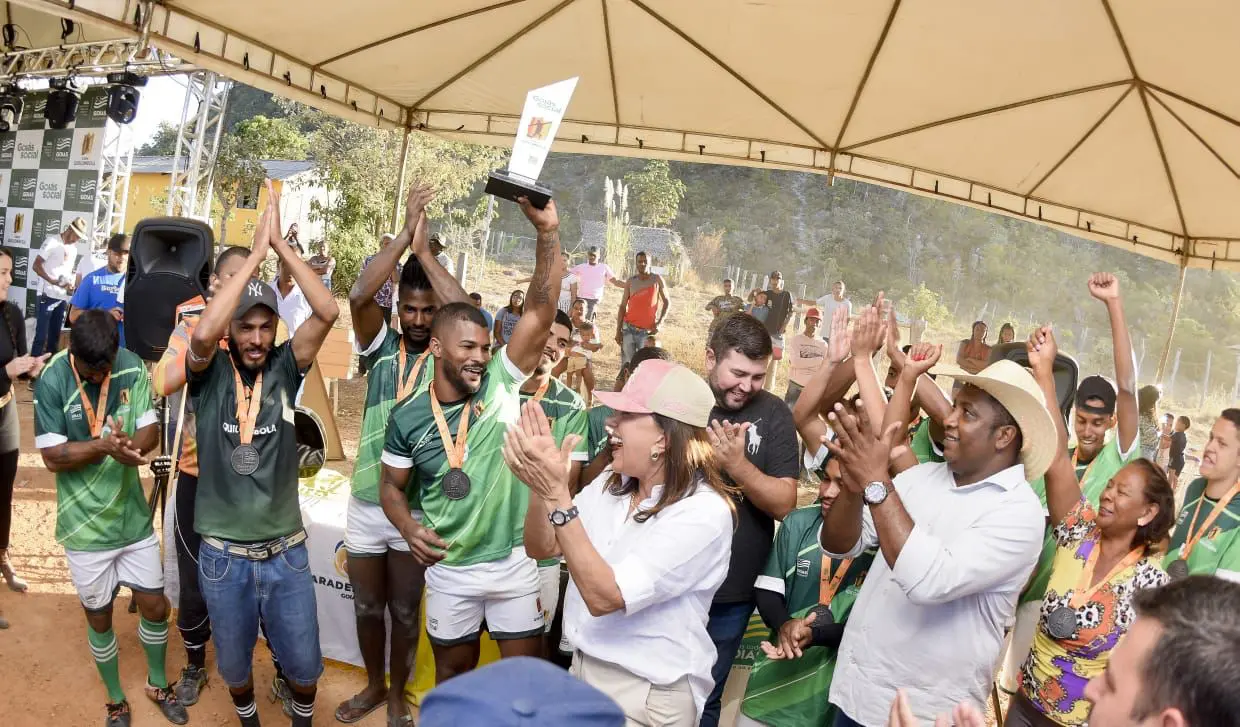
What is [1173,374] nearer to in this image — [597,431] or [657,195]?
[657,195]

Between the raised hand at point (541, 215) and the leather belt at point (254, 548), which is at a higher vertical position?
the raised hand at point (541, 215)

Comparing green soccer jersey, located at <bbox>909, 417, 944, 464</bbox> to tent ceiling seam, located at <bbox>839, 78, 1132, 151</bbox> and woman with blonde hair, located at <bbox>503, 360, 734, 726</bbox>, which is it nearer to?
woman with blonde hair, located at <bbox>503, 360, 734, 726</bbox>

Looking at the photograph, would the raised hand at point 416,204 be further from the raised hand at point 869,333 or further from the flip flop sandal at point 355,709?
the flip flop sandal at point 355,709

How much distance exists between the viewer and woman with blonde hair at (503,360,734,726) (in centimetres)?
238

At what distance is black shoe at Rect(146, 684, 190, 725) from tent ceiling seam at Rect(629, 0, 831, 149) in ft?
16.2

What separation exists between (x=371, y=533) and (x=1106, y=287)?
12.0ft

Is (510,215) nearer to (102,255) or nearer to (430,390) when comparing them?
(102,255)

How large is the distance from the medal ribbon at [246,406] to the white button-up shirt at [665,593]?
72.8 inches

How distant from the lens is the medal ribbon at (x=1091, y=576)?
9.95 feet

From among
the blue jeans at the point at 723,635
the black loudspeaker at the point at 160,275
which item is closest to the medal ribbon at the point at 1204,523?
the blue jeans at the point at 723,635

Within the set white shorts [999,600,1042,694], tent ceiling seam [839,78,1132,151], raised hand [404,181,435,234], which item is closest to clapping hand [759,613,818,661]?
white shorts [999,600,1042,694]

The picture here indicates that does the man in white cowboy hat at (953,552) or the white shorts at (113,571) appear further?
the white shorts at (113,571)

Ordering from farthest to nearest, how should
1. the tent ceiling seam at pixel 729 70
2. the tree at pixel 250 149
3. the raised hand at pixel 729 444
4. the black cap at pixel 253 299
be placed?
the tree at pixel 250 149 → the tent ceiling seam at pixel 729 70 → the black cap at pixel 253 299 → the raised hand at pixel 729 444

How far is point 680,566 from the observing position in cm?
245
